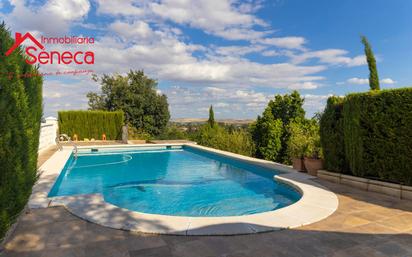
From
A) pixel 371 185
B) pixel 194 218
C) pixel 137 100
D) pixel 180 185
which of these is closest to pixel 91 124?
pixel 137 100

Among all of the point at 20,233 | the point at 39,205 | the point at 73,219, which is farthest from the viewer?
the point at 39,205

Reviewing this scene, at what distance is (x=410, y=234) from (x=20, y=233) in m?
4.95

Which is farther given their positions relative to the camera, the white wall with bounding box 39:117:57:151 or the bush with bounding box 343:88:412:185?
the white wall with bounding box 39:117:57:151

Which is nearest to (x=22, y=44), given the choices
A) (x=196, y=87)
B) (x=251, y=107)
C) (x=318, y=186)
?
(x=318, y=186)

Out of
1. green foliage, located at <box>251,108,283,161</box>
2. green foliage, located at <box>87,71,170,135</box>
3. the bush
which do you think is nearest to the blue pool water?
the bush

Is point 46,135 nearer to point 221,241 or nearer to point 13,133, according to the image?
point 13,133

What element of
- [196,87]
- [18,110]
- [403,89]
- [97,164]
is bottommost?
[97,164]

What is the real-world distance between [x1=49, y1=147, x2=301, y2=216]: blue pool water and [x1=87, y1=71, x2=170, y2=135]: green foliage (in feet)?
34.5

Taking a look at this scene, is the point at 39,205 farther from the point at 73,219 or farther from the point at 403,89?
the point at 403,89

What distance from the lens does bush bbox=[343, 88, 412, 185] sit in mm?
4973

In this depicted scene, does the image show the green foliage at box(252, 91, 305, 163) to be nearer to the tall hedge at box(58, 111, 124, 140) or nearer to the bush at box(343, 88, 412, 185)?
the bush at box(343, 88, 412, 185)

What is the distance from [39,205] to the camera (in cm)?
439

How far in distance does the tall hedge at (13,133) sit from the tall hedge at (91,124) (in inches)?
681

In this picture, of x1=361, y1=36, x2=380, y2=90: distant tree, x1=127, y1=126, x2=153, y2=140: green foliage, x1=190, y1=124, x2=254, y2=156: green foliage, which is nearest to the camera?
x1=361, y1=36, x2=380, y2=90: distant tree
